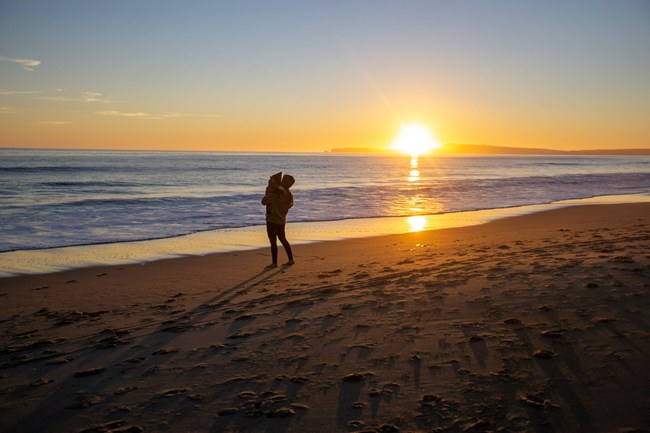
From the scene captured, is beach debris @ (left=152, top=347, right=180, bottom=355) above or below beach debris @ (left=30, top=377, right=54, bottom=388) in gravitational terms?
above

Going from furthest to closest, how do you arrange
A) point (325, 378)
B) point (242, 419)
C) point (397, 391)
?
point (325, 378) → point (397, 391) → point (242, 419)

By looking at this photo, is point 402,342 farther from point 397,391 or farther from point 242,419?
point 242,419

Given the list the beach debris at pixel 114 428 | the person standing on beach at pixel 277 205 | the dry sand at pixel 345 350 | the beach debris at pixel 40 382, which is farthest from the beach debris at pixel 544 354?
the person standing on beach at pixel 277 205

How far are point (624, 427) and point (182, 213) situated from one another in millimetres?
17887

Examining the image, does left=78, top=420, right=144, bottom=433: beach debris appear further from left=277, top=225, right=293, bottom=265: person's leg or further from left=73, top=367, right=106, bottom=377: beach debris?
left=277, top=225, right=293, bottom=265: person's leg

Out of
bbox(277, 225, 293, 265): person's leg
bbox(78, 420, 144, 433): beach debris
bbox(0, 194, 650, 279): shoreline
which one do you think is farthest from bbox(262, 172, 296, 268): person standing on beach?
bbox(78, 420, 144, 433): beach debris

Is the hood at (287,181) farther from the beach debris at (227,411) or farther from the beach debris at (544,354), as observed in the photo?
the beach debris at (227,411)

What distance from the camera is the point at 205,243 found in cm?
1273

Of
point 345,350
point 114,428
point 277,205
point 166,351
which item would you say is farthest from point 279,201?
point 114,428

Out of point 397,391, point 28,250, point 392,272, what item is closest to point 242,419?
point 397,391

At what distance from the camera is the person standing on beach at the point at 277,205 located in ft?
31.4

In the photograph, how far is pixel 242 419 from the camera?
3.49 meters

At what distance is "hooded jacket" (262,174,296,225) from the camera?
9594mm

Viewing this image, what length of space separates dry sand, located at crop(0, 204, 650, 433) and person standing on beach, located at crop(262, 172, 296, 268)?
137cm
